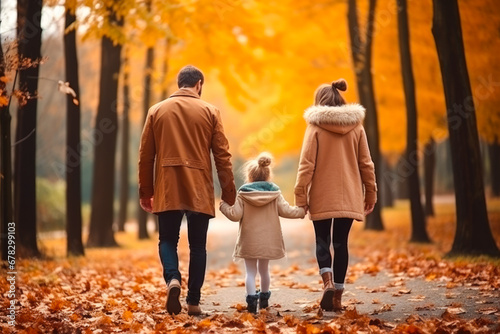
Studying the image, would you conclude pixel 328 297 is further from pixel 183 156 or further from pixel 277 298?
pixel 183 156

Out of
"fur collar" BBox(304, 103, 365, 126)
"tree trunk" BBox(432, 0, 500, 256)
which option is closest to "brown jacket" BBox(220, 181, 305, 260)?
"fur collar" BBox(304, 103, 365, 126)

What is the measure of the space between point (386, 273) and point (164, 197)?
4.24m

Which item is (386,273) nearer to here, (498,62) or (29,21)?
(29,21)

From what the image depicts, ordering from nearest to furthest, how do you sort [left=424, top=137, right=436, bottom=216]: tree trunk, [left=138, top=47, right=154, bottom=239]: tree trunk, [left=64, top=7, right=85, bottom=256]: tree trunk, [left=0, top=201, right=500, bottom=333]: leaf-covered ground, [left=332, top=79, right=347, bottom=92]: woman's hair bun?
1. [left=0, top=201, right=500, bottom=333]: leaf-covered ground
2. [left=332, top=79, right=347, bottom=92]: woman's hair bun
3. [left=64, top=7, right=85, bottom=256]: tree trunk
4. [left=138, top=47, right=154, bottom=239]: tree trunk
5. [left=424, top=137, right=436, bottom=216]: tree trunk

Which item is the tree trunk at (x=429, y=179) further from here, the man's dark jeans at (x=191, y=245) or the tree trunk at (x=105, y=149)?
the man's dark jeans at (x=191, y=245)

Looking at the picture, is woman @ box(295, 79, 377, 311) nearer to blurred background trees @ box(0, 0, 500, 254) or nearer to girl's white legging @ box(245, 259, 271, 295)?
girl's white legging @ box(245, 259, 271, 295)

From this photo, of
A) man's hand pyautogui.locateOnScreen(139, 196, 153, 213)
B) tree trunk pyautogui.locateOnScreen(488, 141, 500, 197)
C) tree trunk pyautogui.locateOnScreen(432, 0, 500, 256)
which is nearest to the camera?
man's hand pyautogui.locateOnScreen(139, 196, 153, 213)

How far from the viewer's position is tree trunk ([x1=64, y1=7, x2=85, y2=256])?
11.4 m

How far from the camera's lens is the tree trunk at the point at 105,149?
14.6 meters

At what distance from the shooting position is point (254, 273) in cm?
605

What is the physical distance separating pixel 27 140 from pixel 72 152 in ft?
5.56

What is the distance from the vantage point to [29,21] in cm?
944

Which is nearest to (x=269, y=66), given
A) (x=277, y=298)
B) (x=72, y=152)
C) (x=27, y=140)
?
(x=72, y=152)

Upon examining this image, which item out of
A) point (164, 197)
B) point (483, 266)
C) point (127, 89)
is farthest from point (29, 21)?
point (127, 89)
